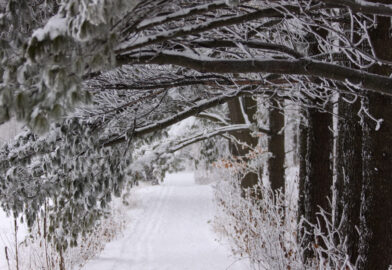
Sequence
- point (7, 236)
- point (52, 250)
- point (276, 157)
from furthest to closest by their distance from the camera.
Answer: point (7, 236)
point (276, 157)
point (52, 250)

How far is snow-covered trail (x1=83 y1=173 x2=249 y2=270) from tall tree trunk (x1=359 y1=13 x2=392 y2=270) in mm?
2684

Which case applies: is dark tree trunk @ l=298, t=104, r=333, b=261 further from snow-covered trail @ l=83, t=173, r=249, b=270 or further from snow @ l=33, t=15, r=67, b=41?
snow @ l=33, t=15, r=67, b=41

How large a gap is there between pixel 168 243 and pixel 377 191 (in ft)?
20.9

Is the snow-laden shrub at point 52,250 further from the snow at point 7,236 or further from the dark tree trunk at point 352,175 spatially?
the dark tree trunk at point 352,175

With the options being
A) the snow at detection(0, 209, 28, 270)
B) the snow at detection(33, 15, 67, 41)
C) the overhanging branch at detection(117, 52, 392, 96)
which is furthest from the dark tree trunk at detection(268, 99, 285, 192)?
the snow at detection(33, 15, 67, 41)

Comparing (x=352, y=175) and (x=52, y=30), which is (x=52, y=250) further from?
(x=52, y=30)

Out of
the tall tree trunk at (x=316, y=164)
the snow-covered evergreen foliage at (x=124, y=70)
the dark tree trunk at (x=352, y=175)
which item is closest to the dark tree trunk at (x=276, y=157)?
the snow-covered evergreen foliage at (x=124, y=70)

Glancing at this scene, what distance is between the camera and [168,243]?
30.4 feet

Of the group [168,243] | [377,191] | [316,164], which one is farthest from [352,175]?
[168,243]

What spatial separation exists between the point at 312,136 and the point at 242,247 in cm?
284

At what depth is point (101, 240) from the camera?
8180mm

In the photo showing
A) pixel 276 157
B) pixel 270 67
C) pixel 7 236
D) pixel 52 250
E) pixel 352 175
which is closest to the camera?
pixel 270 67

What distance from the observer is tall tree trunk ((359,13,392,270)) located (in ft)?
12.4

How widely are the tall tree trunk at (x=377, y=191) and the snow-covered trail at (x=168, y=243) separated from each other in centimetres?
268
